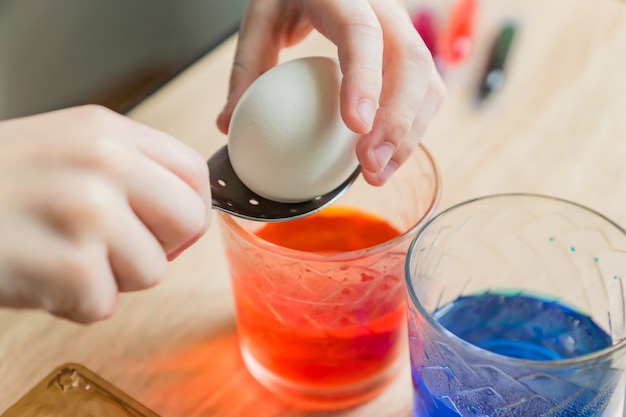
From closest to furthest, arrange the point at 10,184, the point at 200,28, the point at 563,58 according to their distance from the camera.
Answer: the point at 10,184 → the point at 563,58 → the point at 200,28

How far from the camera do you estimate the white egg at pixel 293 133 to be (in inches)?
16.0

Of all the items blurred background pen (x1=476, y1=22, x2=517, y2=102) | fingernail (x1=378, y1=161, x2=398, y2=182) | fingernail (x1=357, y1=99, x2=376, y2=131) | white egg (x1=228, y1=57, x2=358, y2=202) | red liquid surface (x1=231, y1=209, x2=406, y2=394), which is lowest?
red liquid surface (x1=231, y1=209, x2=406, y2=394)

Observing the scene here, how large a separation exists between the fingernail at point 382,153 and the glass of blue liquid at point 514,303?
0.04m

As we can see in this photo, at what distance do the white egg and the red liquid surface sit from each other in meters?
0.05

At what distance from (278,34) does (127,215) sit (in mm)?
256

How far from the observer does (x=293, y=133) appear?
41 cm

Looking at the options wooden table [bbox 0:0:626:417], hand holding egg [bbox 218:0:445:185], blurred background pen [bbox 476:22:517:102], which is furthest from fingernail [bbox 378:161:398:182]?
blurred background pen [bbox 476:22:517:102]

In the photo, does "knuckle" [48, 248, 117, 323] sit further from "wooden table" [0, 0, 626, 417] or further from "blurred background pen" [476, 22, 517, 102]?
"blurred background pen" [476, 22, 517, 102]

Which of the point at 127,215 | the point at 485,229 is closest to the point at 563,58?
the point at 485,229

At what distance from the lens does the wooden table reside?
0.49 meters

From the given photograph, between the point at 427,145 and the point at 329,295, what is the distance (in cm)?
27

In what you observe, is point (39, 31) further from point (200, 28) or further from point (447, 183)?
point (447, 183)

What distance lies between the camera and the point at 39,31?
2.70 ft

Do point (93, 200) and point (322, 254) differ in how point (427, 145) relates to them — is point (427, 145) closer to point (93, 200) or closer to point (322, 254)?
point (322, 254)
